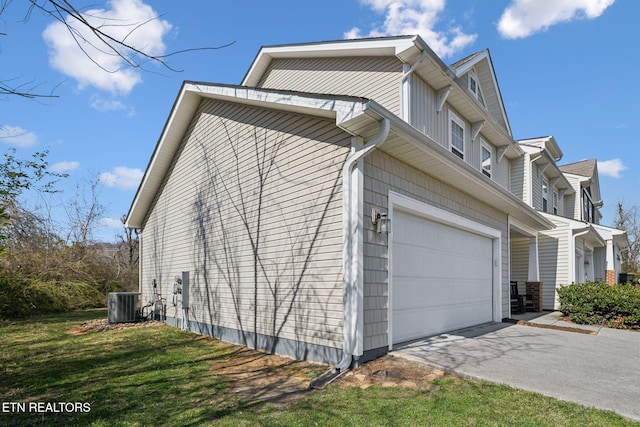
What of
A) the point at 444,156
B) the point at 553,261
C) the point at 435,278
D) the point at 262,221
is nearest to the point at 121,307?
the point at 262,221

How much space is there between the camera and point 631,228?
37094mm

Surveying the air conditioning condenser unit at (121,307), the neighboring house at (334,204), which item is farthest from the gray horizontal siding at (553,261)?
the air conditioning condenser unit at (121,307)

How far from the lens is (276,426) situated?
3672 millimetres

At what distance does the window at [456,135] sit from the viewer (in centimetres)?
1004

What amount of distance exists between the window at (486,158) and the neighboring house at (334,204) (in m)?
0.07

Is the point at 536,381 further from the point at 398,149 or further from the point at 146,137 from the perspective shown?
the point at 146,137

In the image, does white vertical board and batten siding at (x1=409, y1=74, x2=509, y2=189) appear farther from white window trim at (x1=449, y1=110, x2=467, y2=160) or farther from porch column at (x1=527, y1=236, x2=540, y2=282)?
porch column at (x1=527, y1=236, x2=540, y2=282)

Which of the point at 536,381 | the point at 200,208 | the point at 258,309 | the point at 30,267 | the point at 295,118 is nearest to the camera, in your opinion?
the point at 536,381

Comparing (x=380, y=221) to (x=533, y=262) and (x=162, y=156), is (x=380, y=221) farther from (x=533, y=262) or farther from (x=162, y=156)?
(x=533, y=262)

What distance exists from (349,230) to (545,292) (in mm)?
12103

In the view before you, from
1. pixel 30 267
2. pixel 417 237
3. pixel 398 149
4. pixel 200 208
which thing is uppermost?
pixel 398 149

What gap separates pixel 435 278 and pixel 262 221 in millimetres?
3482

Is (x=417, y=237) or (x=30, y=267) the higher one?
(x=417, y=237)

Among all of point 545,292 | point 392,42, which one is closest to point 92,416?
point 392,42
